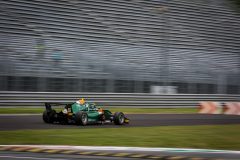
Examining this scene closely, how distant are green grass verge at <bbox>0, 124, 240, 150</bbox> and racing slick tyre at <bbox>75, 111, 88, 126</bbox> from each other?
146cm

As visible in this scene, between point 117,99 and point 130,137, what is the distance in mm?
12832

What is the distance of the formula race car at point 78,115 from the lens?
50.4 feet

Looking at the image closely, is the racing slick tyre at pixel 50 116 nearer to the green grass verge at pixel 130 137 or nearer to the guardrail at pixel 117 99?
the green grass verge at pixel 130 137

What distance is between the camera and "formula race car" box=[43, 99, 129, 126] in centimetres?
1538

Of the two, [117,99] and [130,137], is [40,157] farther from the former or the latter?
[117,99]

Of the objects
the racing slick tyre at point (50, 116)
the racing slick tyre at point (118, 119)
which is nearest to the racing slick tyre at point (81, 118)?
the racing slick tyre at point (50, 116)

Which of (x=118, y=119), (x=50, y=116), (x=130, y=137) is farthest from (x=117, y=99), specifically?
(x=130, y=137)

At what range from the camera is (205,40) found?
3134 centimetres

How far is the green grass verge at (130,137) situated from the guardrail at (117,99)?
8.47 m

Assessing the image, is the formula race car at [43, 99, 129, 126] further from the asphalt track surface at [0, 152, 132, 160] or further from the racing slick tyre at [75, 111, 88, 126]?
the asphalt track surface at [0, 152, 132, 160]

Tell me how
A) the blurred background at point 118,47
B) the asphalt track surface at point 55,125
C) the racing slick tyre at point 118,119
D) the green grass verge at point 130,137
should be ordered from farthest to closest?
the blurred background at point 118,47
the racing slick tyre at point 118,119
the asphalt track surface at point 55,125
the green grass verge at point 130,137

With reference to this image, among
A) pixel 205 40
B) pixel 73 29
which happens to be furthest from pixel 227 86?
pixel 73 29

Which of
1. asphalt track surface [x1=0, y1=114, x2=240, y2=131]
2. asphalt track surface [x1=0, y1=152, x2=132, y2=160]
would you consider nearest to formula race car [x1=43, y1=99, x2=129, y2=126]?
asphalt track surface [x1=0, y1=114, x2=240, y2=131]

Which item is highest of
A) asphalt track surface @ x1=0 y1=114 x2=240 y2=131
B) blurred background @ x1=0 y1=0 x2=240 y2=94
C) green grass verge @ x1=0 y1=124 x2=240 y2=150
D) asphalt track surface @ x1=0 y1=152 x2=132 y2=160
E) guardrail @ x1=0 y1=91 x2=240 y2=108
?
blurred background @ x1=0 y1=0 x2=240 y2=94
